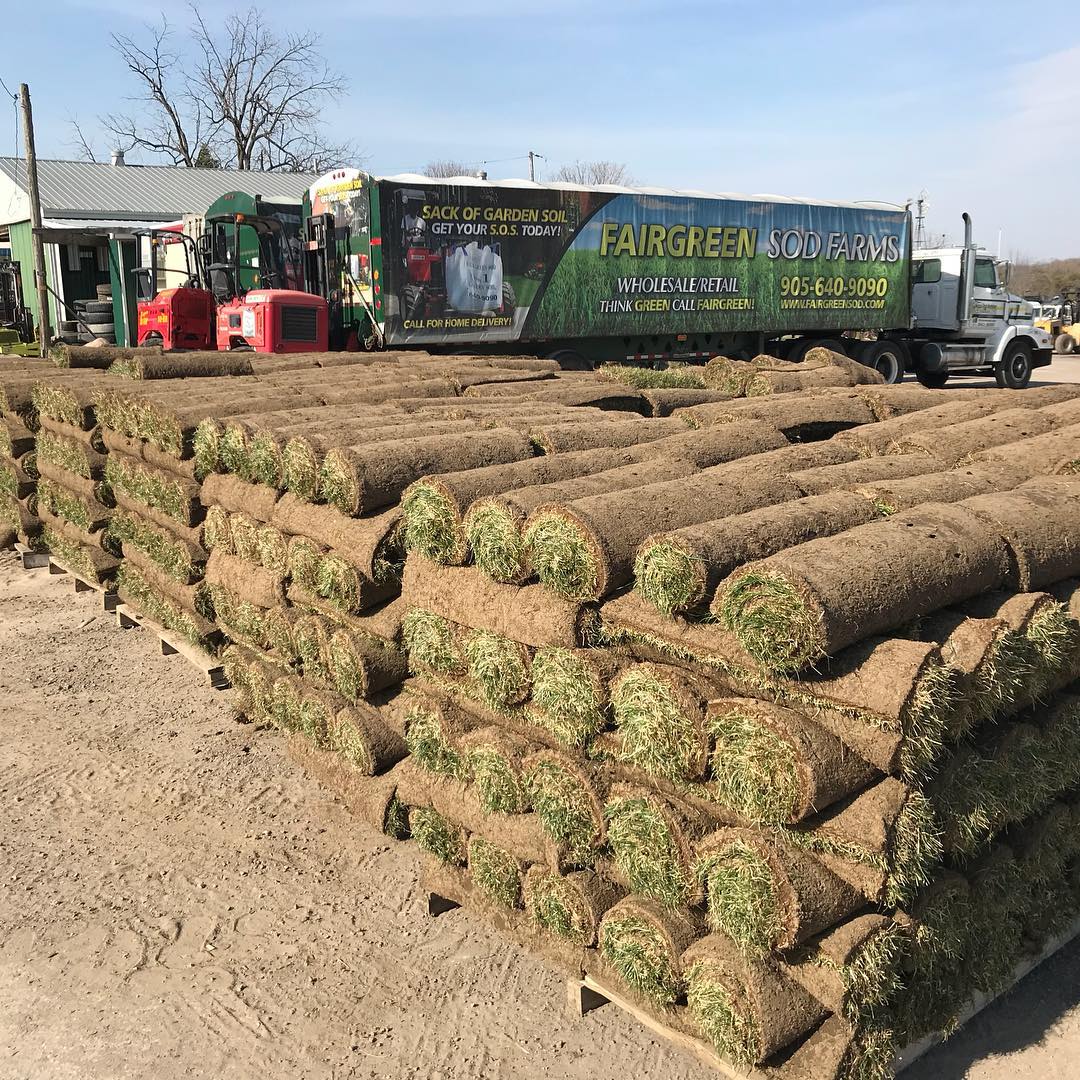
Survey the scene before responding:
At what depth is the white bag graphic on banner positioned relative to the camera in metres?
16.3

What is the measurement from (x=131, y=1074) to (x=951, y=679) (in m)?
3.61

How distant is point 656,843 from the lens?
12.5ft

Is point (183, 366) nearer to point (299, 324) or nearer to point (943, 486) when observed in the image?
point (299, 324)

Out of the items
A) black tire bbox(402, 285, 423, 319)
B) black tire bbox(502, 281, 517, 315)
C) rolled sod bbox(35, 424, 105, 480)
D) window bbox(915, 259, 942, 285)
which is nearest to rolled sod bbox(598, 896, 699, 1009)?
rolled sod bbox(35, 424, 105, 480)

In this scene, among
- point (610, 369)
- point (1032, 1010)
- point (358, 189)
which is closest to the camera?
point (1032, 1010)

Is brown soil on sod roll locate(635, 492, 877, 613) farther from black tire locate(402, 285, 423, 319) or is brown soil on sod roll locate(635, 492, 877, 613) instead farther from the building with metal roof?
the building with metal roof

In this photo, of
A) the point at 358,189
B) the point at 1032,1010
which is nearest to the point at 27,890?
the point at 1032,1010

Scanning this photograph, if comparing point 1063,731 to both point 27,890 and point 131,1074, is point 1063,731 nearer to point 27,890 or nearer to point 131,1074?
point 131,1074

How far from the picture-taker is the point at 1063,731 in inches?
168

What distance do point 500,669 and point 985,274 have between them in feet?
75.6

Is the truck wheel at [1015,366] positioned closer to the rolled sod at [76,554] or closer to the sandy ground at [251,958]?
the rolled sod at [76,554]

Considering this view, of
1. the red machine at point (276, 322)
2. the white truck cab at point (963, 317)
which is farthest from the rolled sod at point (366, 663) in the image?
the white truck cab at point (963, 317)

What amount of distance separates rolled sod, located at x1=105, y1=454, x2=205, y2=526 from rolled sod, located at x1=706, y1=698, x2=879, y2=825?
523 cm

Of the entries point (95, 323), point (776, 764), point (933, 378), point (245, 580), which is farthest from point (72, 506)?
point (933, 378)
